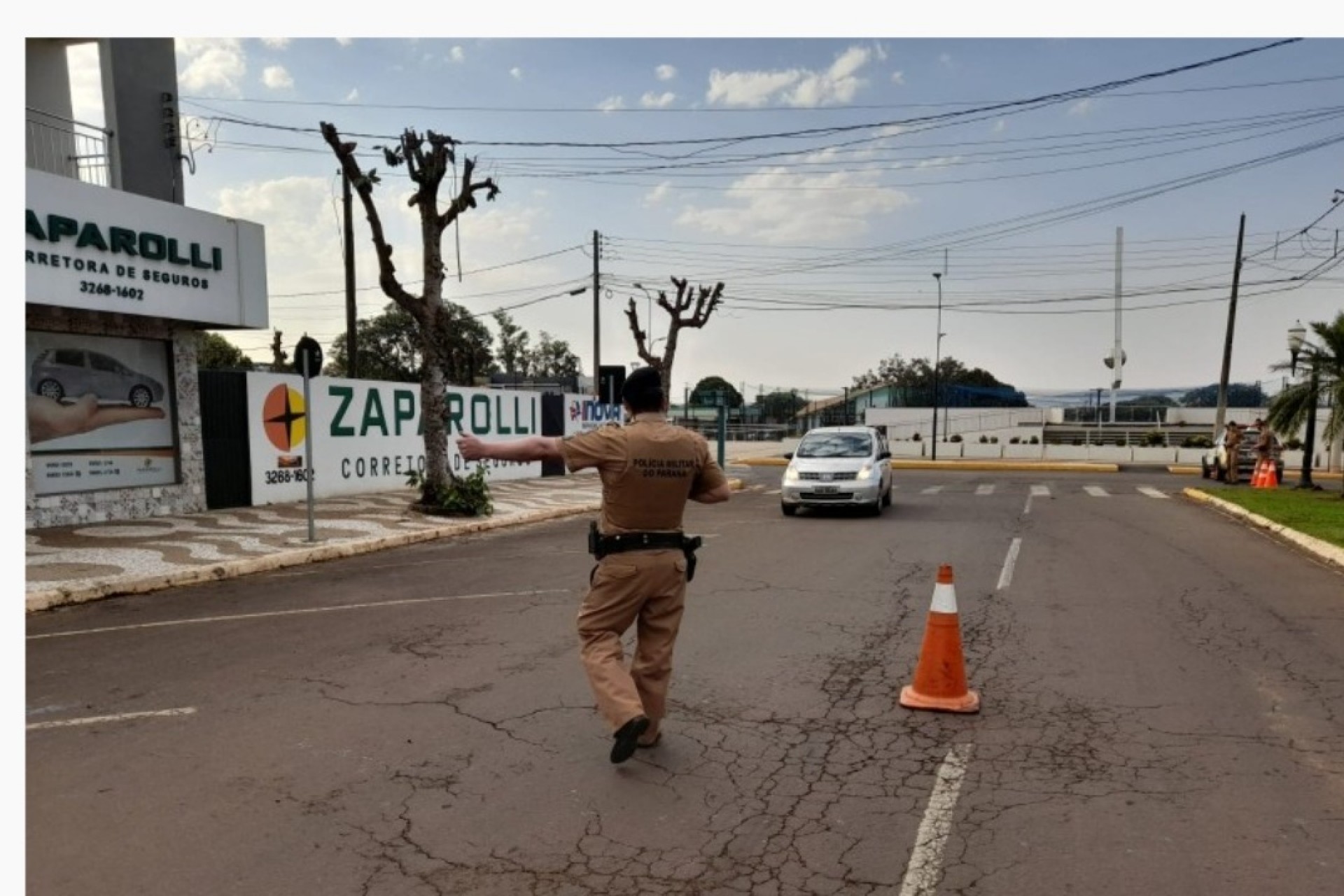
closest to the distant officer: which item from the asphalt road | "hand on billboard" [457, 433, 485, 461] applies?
the asphalt road

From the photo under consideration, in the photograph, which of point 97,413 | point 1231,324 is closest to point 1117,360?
point 1231,324

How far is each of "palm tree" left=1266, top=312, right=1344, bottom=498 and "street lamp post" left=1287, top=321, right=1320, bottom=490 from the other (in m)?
0.02

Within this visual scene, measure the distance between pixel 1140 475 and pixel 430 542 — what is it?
1001 inches

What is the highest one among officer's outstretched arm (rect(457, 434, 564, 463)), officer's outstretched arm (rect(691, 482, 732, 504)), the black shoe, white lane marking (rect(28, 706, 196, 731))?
officer's outstretched arm (rect(457, 434, 564, 463))

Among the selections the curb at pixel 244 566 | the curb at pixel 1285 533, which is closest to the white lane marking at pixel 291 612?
the curb at pixel 244 566

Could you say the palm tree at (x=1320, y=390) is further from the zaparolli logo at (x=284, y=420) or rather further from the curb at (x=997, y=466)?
the zaparolli logo at (x=284, y=420)

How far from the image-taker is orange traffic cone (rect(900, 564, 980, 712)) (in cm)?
509

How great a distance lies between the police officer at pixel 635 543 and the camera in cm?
408

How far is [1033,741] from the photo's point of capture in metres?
4.62

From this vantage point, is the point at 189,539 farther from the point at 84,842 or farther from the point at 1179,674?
the point at 1179,674

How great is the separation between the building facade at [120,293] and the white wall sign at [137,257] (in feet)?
0.06

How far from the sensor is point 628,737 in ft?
13.2

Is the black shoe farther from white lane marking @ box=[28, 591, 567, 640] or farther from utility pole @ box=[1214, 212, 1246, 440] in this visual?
utility pole @ box=[1214, 212, 1246, 440]

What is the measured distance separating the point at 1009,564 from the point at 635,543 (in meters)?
7.46
